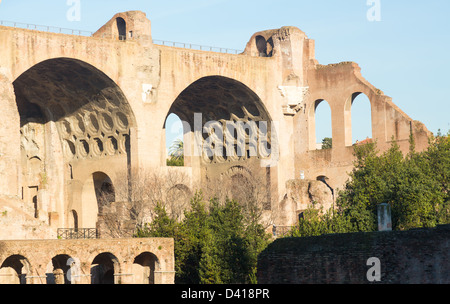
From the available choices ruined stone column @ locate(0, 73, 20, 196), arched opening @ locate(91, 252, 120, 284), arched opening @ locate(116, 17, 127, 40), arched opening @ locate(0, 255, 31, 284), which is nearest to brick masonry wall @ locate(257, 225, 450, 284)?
arched opening @ locate(0, 255, 31, 284)

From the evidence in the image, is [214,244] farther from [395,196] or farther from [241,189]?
[241,189]

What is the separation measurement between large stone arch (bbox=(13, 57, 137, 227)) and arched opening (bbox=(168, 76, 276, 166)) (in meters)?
5.06

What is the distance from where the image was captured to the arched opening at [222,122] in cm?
4350

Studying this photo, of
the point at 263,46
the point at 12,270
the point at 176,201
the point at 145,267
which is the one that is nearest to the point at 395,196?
the point at 145,267

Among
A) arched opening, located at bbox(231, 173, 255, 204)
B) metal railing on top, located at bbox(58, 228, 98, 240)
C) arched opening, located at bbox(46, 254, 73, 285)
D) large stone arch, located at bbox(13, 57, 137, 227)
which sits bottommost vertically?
arched opening, located at bbox(46, 254, 73, 285)

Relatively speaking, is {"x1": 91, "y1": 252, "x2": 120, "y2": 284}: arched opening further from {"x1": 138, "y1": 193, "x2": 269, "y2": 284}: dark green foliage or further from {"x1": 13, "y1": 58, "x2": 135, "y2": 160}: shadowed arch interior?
{"x1": 13, "y1": 58, "x2": 135, "y2": 160}: shadowed arch interior

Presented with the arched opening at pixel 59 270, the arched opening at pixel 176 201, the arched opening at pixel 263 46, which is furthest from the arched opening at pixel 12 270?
the arched opening at pixel 263 46

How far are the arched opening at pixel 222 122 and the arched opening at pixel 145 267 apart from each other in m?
13.3

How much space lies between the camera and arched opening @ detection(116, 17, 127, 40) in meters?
40.4

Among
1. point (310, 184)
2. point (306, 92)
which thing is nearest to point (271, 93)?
point (306, 92)

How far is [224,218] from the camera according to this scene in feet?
105

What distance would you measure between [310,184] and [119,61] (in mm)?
Answer: 10113

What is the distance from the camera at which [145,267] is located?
1222 inches

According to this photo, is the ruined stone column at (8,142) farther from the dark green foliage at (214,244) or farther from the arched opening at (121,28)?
the arched opening at (121,28)
